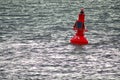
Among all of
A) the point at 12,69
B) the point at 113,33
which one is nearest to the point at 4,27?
the point at 113,33

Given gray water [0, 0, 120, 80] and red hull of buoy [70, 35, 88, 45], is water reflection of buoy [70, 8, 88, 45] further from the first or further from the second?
gray water [0, 0, 120, 80]

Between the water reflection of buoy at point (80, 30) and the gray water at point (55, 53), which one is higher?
the water reflection of buoy at point (80, 30)

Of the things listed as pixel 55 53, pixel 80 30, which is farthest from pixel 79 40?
pixel 55 53

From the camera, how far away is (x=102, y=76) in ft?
64.9

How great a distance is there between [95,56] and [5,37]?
6.74m

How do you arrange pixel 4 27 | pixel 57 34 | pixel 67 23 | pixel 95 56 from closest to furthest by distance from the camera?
pixel 95 56
pixel 57 34
pixel 4 27
pixel 67 23

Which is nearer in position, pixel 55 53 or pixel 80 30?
pixel 55 53

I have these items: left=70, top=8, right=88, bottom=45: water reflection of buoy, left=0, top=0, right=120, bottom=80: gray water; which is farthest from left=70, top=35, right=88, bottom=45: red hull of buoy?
left=0, top=0, right=120, bottom=80: gray water

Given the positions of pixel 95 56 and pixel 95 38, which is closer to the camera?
pixel 95 56

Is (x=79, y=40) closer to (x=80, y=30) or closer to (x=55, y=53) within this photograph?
(x=80, y=30)

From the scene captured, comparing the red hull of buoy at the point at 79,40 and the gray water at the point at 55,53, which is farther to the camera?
the red hull of buoy at the point at 79,40

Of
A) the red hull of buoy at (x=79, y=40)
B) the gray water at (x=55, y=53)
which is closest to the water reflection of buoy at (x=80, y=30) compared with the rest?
the red hull of buoy at (x=79, y=40)

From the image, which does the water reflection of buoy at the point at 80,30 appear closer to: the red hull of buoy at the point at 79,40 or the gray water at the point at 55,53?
the red hull of buoy at the point at 79,40

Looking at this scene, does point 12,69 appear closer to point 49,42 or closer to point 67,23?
point 49,42
